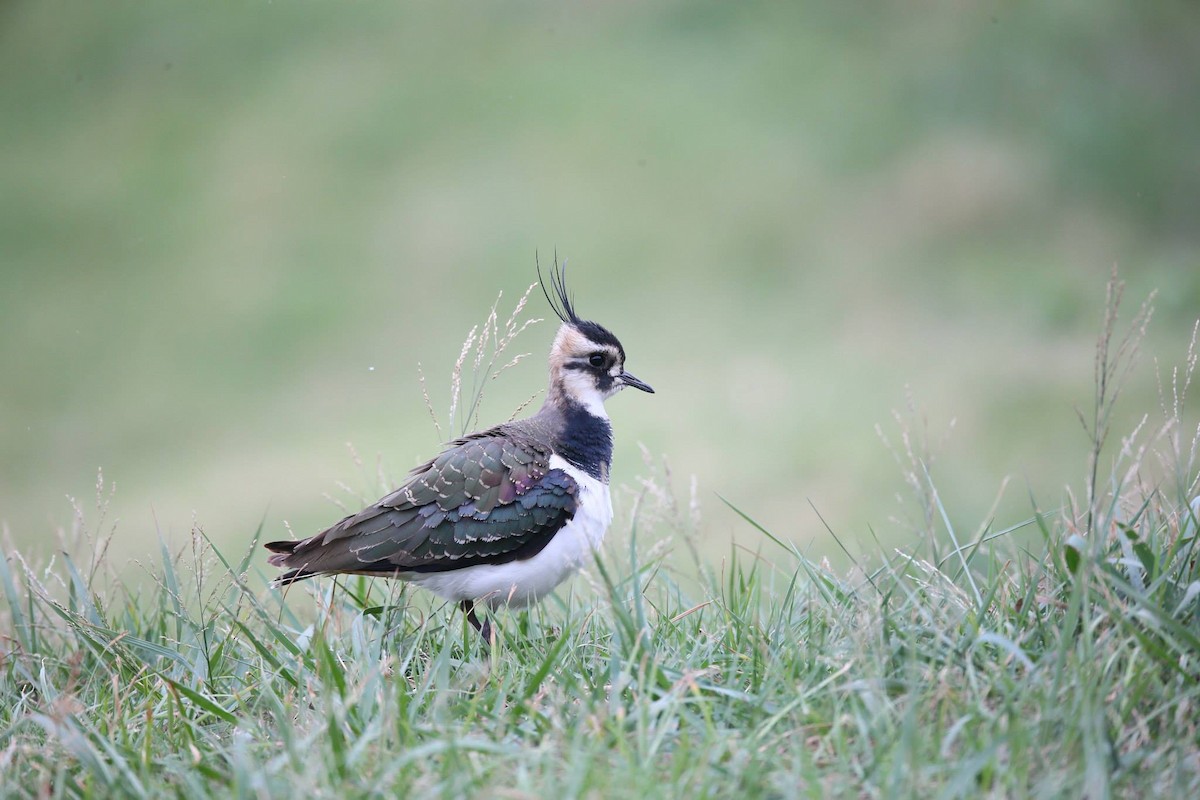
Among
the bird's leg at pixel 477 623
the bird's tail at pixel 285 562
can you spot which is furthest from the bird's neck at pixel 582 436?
the bird's tail at pixel 285 562

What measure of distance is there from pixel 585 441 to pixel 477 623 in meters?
0.85

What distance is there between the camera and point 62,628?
3.93m

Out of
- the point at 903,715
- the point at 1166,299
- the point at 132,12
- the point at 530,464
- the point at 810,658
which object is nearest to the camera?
the point at 903,715

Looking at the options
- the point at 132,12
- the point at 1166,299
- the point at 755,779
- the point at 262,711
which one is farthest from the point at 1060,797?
the point at 132,12

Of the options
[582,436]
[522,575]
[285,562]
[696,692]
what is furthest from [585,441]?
[696,692]

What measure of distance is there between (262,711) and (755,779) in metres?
1.53

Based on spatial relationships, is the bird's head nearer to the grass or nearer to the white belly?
the white belly

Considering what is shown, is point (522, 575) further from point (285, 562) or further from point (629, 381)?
point (629, 381)

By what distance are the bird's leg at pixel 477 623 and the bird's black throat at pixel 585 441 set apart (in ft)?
2.22

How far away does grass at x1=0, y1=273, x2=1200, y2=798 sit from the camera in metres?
2.64

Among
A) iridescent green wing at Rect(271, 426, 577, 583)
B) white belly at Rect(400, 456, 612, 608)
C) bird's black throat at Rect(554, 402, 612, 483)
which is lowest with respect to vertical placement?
white belly at Rect(400, 456, 612, 608)

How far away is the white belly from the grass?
0.19 m

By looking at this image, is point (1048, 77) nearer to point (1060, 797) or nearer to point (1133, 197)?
point (1133, 197)

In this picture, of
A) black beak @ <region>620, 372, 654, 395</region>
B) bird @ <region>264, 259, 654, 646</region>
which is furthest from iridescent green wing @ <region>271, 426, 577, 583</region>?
black beak @ <region>620, 372, 654, 395</region>
